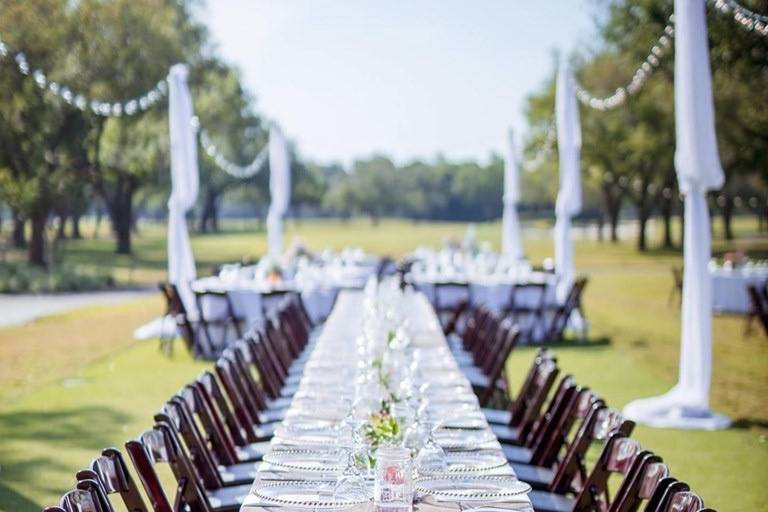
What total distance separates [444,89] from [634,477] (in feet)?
223

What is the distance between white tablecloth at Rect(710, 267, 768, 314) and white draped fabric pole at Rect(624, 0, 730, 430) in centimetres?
926

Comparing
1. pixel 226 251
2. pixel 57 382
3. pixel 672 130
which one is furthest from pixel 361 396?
pixel 226 251

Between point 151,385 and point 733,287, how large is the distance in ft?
35.9

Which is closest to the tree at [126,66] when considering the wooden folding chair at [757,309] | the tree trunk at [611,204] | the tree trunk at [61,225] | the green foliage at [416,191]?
the tree trunk at [61,225]

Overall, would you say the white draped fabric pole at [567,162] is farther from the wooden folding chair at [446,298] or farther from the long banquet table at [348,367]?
the long banquet table at [348,367]

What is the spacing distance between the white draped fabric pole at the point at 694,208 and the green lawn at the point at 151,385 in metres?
0.34

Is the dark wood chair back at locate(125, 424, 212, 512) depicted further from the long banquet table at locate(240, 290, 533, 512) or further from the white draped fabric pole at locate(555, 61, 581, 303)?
the white draped fabric pole at locate(555, 61, 581, 303)

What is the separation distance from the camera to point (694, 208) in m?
7.96

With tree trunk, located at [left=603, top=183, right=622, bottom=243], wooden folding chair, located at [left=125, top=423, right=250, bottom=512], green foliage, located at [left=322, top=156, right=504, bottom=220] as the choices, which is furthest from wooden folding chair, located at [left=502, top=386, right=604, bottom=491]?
green foliage, located at [left=322, top=156, right=504, bottom=220]

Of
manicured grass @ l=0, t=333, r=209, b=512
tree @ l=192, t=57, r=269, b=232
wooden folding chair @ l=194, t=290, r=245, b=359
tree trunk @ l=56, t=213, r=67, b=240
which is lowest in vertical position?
manicured grass @ l=0, t=333, r=209, b=512

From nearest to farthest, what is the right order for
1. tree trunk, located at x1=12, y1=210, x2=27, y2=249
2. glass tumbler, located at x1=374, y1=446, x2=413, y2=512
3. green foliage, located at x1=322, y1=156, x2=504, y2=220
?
glass tumbler, located at x1=374, y1=446, x2=413, y2=512 → tree trunk, located at x1=12, y1=210, x2=27, y2=249 → green foliage, located at x1=322, y1=156, x2=504, y2=220

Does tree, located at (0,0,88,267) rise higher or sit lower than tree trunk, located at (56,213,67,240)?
higher

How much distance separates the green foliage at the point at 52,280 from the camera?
2399 centimetres

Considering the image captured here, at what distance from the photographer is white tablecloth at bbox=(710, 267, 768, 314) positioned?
54.5 feet
